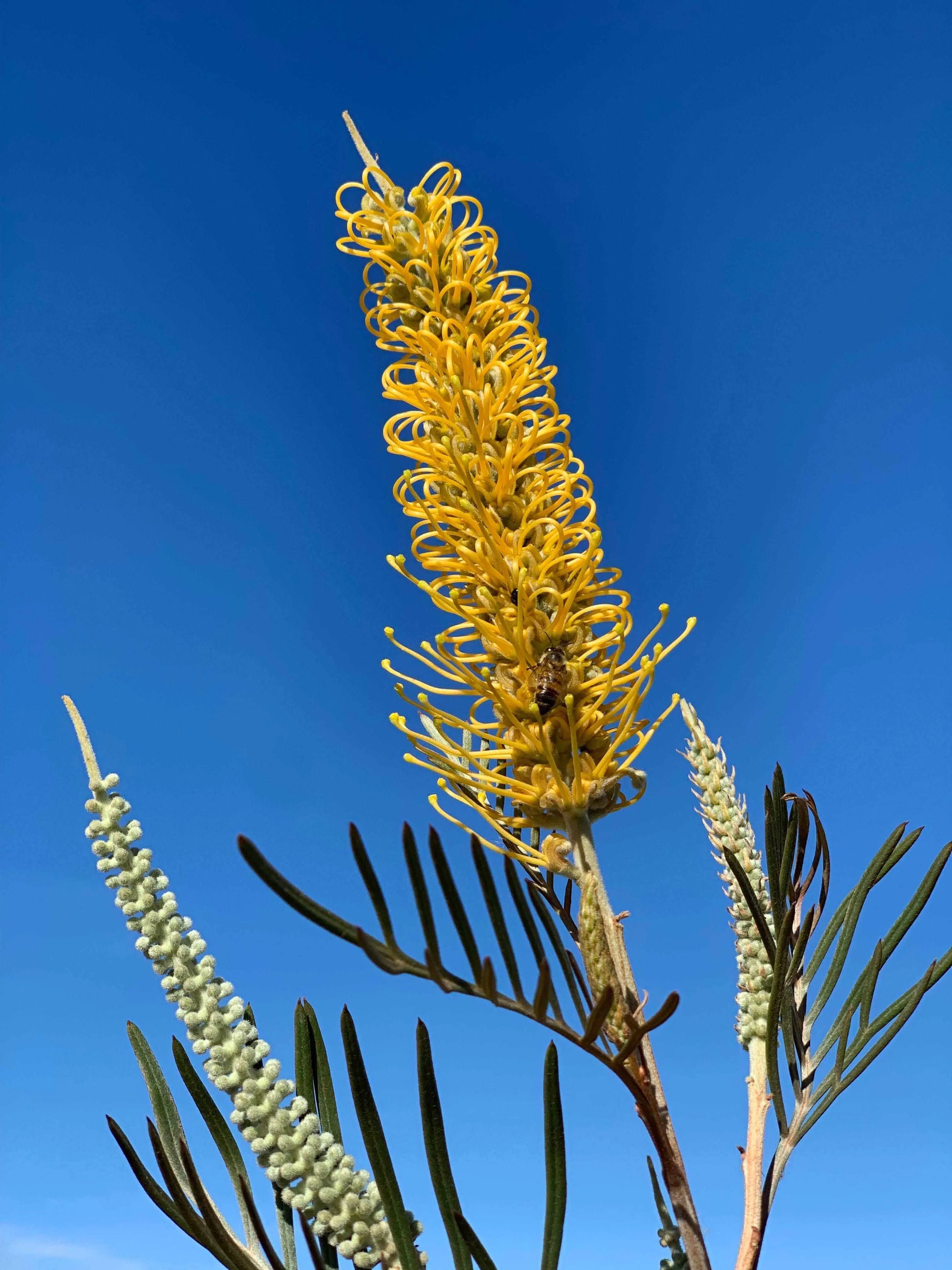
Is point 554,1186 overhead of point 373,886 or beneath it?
beneath

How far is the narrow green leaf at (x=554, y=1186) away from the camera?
1205 mm

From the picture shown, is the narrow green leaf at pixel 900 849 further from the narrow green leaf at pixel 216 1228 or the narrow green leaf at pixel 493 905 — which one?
the narrow green leaf at pixel 216 1228

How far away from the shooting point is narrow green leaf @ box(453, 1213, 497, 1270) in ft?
3.99

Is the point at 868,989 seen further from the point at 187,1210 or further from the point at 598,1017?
the point at 187,1210

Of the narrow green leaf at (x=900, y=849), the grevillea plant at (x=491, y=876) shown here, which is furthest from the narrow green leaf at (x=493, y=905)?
the narrow green leaf at (x=900, y=849)

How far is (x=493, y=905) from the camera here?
55.8 inches

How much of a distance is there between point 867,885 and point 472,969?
83 centimetres

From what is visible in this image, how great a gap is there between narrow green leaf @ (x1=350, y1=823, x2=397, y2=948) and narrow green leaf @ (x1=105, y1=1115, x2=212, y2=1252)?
1.84 ft

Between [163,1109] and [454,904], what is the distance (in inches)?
25.8

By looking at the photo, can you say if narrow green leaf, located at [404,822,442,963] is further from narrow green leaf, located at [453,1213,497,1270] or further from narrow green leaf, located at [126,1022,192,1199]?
narrow green leaf, located at [126,1022,192,1199]

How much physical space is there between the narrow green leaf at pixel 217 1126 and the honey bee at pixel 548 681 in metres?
0.74

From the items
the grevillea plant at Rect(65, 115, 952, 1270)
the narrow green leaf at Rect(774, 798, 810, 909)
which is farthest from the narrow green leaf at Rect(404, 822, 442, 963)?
the narrow green leaf at Rect(774, 798, 810, 909)

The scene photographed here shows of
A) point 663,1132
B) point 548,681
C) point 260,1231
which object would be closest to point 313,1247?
point 260,1231

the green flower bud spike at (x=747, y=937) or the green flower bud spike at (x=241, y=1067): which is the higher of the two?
the green flower bud spike at (x=747, y=937)
